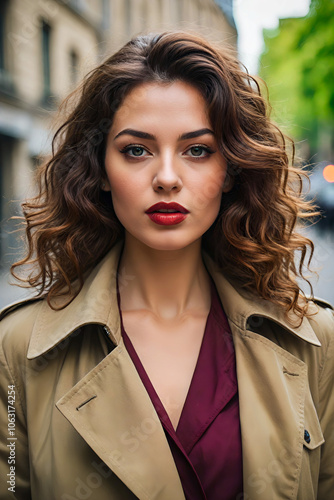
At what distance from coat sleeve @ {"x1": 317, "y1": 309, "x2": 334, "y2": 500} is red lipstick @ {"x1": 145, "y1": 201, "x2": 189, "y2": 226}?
0.87m

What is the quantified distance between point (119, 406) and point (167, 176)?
90 cm

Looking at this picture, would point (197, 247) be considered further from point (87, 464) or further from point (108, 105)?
point (87, 464)

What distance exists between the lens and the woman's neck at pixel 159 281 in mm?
2373

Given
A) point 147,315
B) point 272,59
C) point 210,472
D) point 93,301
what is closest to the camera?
point 210,472

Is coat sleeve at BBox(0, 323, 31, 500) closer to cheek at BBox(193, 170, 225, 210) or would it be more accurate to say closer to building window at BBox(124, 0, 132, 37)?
cheek at BBox(193, 170, 225, 210)

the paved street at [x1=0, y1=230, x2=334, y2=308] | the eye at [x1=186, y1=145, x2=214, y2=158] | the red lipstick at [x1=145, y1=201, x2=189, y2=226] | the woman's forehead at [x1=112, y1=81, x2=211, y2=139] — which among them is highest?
the woman's forehead at [x1=112, y1=81, x2=211, y2=139]

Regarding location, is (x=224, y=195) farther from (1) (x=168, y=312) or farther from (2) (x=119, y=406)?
(2) (x=119, y=406)

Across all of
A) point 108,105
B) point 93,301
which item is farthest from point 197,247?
point 108,105

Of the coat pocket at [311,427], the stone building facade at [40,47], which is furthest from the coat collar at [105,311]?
the stone building facade at [40,47]

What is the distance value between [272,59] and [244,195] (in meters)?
18.6

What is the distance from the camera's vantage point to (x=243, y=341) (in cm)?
221

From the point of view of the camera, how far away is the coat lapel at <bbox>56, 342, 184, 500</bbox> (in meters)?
1.87

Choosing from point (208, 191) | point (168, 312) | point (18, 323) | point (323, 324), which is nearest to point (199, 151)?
point (208, 191)

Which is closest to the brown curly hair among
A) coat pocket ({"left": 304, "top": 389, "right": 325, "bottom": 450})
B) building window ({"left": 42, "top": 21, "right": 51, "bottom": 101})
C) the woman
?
the woman
